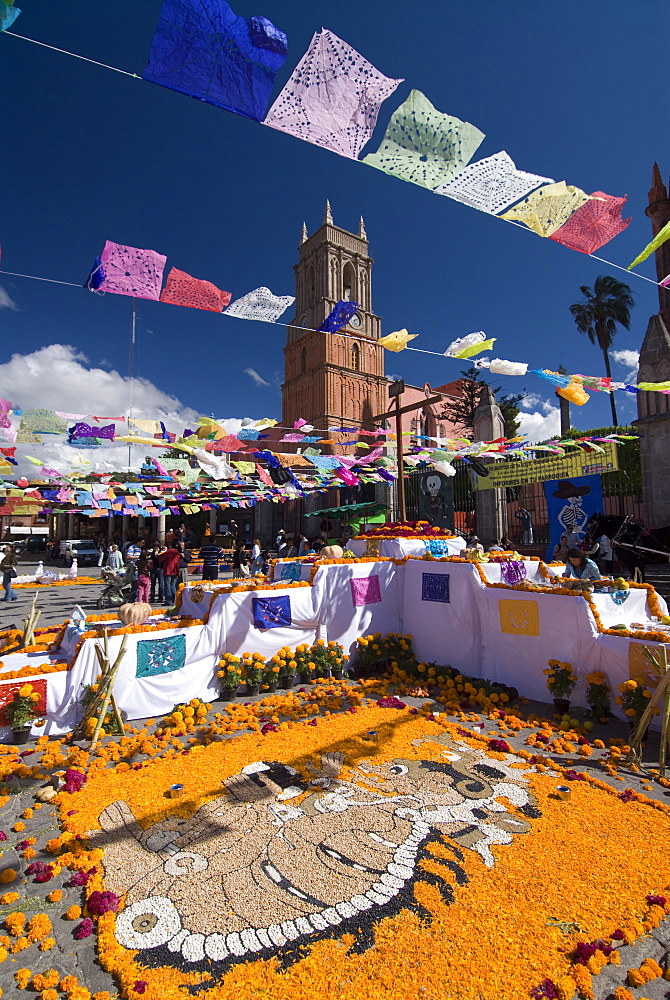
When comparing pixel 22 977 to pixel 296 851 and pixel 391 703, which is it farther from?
pixel 391 703

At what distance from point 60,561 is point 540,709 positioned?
104 ft

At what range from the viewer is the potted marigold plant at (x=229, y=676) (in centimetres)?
668

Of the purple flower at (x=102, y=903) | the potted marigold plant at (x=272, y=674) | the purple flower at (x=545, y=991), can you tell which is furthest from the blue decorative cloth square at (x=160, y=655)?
the purple flower at (x=545, y=991)

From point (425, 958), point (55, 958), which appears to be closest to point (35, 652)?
point (55, 958)

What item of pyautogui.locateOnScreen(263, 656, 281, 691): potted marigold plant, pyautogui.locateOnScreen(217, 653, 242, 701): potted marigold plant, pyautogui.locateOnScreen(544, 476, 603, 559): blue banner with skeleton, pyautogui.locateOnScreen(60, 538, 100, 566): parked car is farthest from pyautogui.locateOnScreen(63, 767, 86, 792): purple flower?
pyautogui.locateOnScreen(60, 538, 100, 566): parked car

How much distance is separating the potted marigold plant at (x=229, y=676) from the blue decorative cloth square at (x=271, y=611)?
65 cm

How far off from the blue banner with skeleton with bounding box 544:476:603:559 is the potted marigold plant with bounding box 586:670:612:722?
→ 426 inches

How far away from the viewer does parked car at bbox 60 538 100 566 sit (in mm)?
28461

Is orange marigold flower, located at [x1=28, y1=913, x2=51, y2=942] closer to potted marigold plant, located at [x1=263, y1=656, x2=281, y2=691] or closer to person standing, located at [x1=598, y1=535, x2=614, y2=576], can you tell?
potted marigold plant, located at [x1=263, y1=656, x2=281, y2=691]

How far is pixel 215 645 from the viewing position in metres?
6.80

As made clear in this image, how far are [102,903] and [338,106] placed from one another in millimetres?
6238

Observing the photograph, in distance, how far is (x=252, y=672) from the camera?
6898 millimetres

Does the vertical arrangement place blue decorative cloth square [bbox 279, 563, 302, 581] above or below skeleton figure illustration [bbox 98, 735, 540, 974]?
above

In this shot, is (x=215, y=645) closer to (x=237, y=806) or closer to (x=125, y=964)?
(x=237, y=806)
